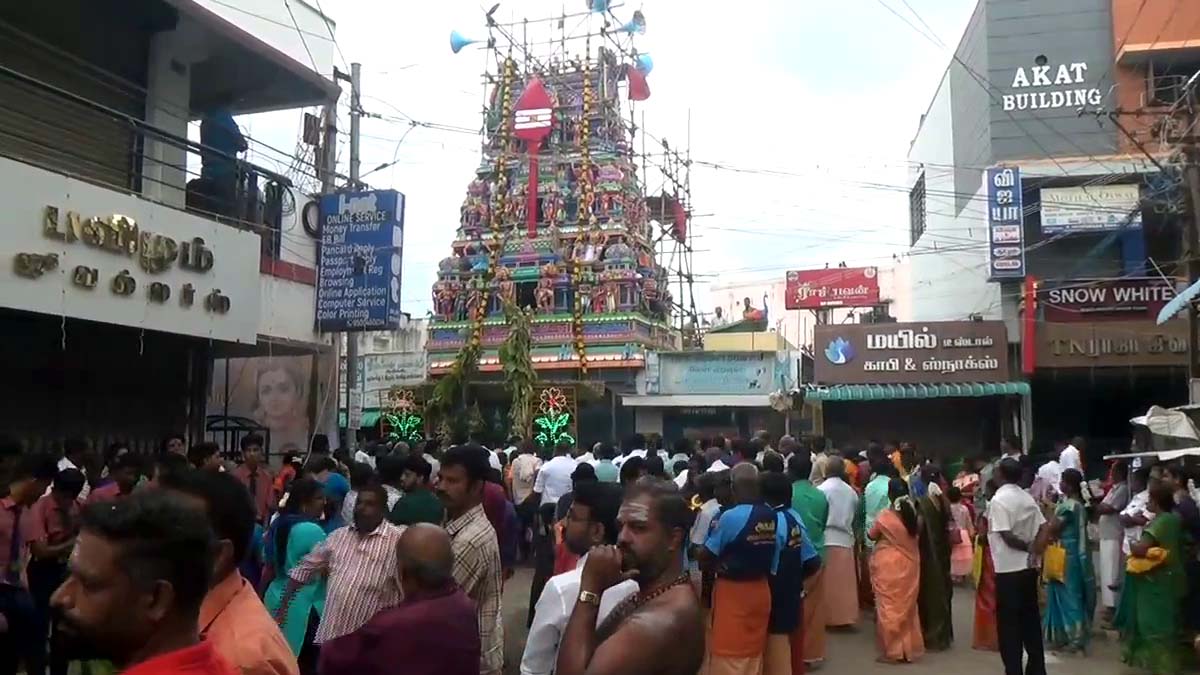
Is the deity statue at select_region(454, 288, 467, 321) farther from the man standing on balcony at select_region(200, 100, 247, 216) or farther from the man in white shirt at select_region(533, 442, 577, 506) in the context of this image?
the man in white shirt at select_region(533, 442, 577, 506)

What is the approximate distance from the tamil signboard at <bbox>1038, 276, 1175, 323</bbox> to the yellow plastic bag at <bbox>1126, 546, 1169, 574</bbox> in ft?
48.7

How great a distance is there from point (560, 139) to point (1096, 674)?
79.6 feet

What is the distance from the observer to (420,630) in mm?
3039

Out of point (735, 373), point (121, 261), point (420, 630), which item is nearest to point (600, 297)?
point (735, 373)

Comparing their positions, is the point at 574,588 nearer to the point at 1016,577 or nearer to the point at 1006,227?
the point at 1016,577

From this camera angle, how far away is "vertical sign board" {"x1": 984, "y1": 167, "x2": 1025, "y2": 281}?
2100 centimetres

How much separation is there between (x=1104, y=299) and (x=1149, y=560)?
50.3 feet

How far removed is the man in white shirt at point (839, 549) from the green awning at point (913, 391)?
461 inches

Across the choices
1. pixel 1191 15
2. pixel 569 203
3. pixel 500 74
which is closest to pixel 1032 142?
pixel 1191 15

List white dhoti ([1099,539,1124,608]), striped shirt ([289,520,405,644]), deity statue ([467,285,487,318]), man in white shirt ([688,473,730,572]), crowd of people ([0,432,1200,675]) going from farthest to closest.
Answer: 1. deity statue ([467,285,487,318])
2. white dhoti ([1099,539,1124,608])
3. man in white shirt ([688,473,730,572])
4. striped shirt ([289,520,405,644])
5. crowd of people ([0,432,1200,675])

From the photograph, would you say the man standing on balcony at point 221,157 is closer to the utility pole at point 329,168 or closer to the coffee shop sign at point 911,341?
the utility pole at point 329,168

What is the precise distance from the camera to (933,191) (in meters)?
29.3

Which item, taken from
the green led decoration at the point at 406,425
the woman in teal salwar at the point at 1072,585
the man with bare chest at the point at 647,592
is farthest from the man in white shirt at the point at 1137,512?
the green led decoration at the point at 406,425

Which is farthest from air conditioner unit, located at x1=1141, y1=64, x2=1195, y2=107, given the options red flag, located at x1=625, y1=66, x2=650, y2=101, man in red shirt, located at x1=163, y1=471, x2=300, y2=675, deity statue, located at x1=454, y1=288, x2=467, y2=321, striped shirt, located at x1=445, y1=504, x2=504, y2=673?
man in red shirt, located at x1=163, y1=471, x2=300, y2=675
